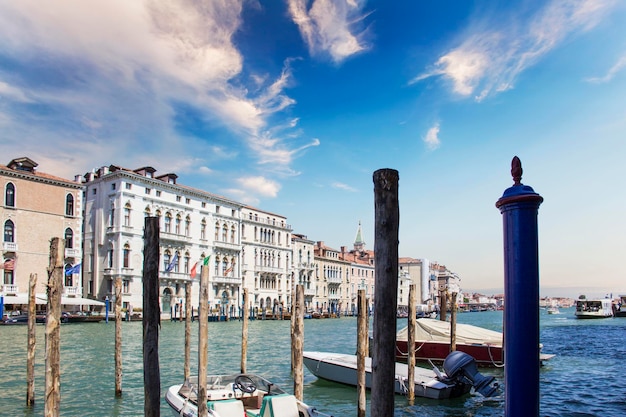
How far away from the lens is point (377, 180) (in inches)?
121

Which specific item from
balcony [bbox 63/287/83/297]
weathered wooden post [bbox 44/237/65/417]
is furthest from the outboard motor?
balcony [bbox 63/287/83/297]

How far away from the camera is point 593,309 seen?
166 feet

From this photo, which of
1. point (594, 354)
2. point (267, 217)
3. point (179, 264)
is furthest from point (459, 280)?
point (594, 354)

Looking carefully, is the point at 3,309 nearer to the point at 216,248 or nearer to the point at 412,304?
the point at 216,248

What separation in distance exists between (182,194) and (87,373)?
96.0 ft

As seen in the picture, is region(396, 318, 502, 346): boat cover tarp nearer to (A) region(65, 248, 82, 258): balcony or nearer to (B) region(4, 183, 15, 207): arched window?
(A) region(65, 248, 82, 258): balcony

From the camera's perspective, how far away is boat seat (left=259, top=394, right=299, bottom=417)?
6.36 meters

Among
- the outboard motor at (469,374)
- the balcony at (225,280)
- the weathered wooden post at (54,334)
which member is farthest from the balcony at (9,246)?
the outboard motor at (469,374)

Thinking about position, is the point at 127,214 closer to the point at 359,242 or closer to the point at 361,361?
the point at 361,361

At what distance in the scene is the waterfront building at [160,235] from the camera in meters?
36.2

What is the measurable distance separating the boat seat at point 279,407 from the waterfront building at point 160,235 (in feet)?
86.9

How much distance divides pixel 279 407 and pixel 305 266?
4909cm

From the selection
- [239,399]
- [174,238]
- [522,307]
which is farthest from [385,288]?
[174,238]

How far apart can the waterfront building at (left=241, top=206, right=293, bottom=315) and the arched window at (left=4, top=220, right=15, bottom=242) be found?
19.9 m
